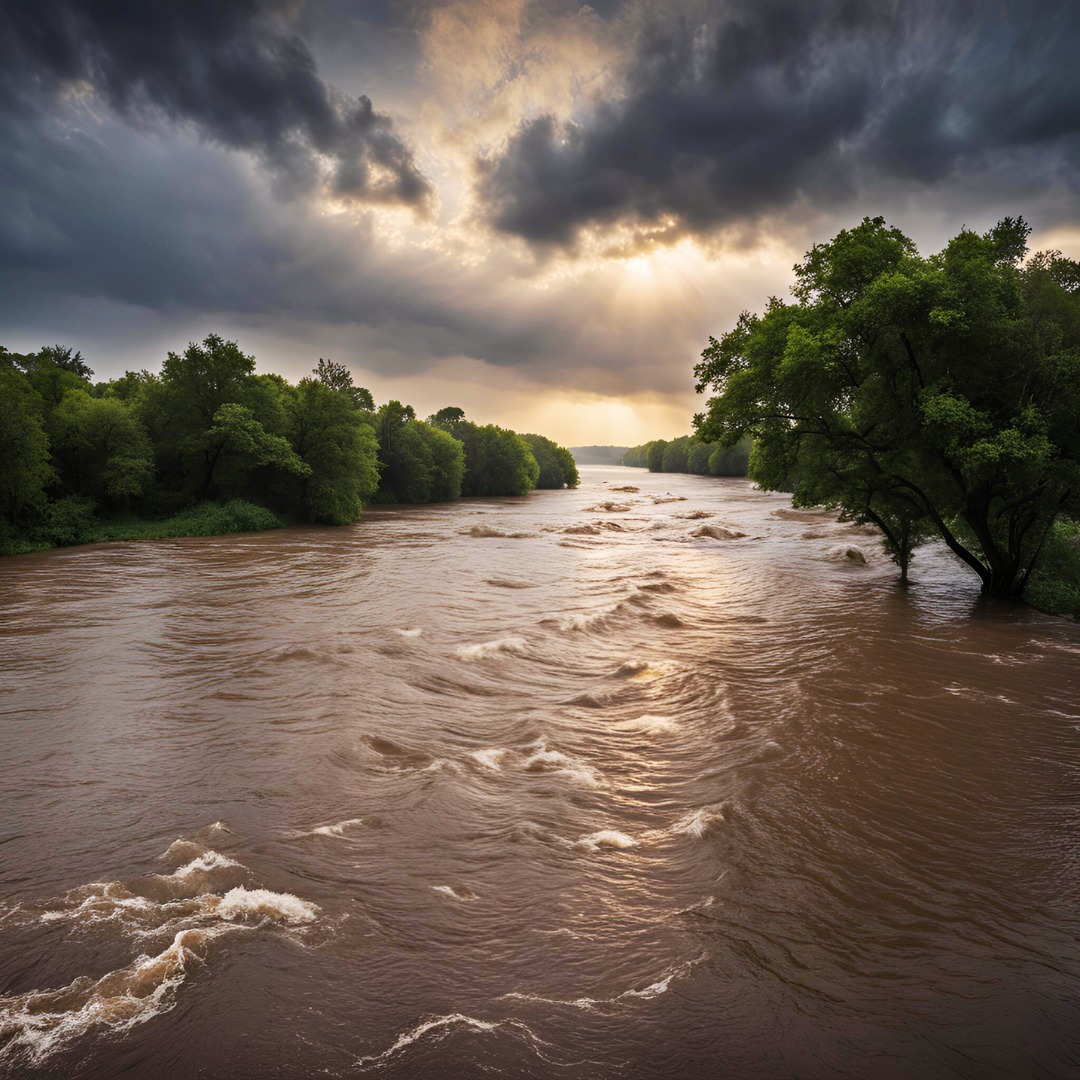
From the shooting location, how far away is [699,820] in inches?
294

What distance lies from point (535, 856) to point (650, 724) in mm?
4458

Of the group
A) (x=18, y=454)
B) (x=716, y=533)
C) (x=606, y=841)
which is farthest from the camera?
(x=716, y=533)

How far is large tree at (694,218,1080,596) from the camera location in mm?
16406

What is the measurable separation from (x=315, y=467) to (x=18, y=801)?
44.1 m

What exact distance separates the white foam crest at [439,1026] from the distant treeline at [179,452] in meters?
35.4

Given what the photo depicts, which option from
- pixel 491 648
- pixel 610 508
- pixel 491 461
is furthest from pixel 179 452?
pixel 491 461

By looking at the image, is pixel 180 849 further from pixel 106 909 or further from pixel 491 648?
pixel 491 648

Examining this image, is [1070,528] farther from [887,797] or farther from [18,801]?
[18,801]

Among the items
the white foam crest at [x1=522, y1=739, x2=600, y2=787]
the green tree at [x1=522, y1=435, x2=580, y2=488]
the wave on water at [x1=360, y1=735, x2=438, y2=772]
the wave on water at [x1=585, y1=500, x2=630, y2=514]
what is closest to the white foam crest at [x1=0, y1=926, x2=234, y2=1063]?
the wave on water at [x1=360, y1=735, x2=438, y2=772]

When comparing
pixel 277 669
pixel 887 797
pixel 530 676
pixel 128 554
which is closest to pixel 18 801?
pixel 277 669

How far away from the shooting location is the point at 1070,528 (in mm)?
24625

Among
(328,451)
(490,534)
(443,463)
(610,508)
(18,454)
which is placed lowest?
(490,534)

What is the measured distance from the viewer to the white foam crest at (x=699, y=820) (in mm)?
7246

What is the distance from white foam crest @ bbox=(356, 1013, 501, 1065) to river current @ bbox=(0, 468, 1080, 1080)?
20mm
